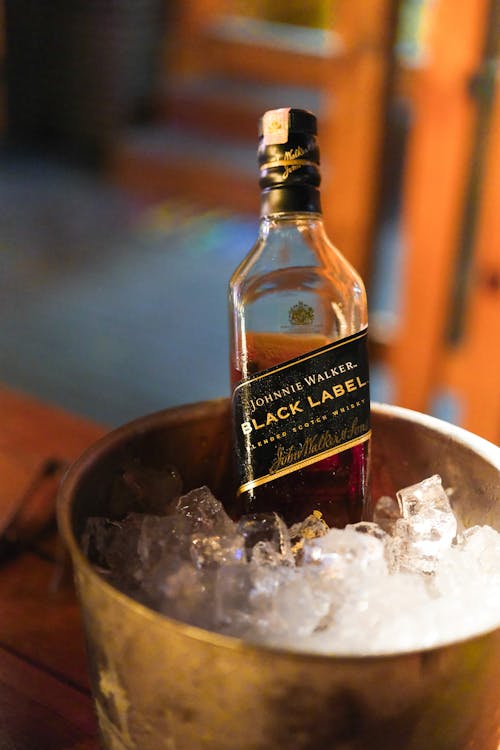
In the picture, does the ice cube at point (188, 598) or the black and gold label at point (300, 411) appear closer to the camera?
the ice cube at point (188, 598)

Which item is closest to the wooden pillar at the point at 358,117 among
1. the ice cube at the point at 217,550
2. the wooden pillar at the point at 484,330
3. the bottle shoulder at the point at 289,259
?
the wooden pillar at the point at 484,330

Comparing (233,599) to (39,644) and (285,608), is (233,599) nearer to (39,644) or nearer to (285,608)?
(285,608)

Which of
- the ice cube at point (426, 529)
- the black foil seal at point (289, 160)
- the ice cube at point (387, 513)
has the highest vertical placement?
the black foil seal at point (289, 160)

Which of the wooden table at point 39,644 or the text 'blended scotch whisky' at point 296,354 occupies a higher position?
the text 'blended scotch whisky' at point 296,354

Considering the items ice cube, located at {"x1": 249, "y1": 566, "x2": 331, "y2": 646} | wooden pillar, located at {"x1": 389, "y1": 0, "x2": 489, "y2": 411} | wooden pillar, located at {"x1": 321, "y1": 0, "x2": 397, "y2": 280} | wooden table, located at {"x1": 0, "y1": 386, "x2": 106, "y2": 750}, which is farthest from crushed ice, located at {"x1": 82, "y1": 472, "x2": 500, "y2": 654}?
wooden pillar, located at {"x1": 321, "y1": 0, "x2": 397, "y2": 280}

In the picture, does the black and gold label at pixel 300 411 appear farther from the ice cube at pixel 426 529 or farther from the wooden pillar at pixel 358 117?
the wooden pillar at pixel 358 117

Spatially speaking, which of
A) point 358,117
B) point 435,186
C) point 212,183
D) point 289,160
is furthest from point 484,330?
point 212,183

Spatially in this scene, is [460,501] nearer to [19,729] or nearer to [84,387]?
[19,729]
